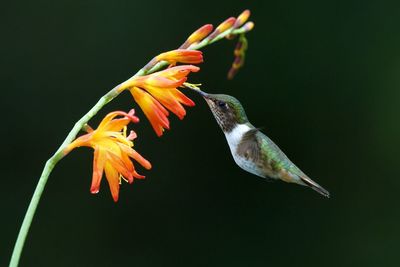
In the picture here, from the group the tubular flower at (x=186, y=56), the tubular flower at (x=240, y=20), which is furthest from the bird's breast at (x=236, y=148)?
the tubular flower at (x=186, y=56)

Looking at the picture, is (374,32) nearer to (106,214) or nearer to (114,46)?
(114,46)

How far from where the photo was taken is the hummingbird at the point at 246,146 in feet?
7.83

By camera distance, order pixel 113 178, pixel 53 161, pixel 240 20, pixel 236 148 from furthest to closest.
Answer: pixel 236 148 < pixel 240 20 < pixel 113 178 < pixel 53 161

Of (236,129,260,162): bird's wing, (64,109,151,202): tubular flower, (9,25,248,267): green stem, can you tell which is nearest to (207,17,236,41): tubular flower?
(9,25,248,267): green stem

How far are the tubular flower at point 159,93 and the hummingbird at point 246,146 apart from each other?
0.58 meters

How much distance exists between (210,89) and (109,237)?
136 cm

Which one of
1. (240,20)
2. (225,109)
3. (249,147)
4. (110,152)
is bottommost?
(249,147)

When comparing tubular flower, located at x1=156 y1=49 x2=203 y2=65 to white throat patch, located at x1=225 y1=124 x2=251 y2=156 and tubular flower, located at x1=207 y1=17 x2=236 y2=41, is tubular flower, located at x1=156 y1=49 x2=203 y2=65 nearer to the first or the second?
tubular flower, located at x1=207 y1=17 x2=236 y2=41

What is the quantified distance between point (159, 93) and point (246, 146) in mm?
728

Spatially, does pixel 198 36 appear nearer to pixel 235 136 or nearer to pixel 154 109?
pixel 154 109

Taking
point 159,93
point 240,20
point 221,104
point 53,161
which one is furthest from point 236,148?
point 53,161

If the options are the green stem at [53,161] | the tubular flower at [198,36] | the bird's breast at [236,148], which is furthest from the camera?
the bird's breast at [236,148]

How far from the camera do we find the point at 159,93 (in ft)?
5.74

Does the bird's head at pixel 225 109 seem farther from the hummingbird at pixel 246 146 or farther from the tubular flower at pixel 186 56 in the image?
the tubular flower at pixel 186 56
